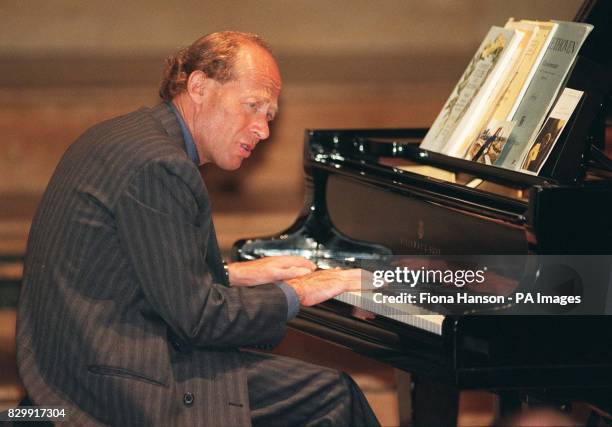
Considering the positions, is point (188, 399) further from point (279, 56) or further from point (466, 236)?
point (279, 56)

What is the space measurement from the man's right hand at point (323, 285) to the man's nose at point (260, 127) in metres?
0.37

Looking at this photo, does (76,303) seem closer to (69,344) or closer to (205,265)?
(69,344)

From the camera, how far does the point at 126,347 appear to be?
81.3 inches

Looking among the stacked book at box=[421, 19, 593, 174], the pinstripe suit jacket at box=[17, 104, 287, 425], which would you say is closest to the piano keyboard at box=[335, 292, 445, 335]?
the pinstripe suit jacket at box=[17, 104, 287, 425]

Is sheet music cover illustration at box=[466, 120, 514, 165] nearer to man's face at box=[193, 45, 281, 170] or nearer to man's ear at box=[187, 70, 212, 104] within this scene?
man's face at box=[193, 45, 281, 170]

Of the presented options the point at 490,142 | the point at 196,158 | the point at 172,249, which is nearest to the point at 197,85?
the point at 196,158

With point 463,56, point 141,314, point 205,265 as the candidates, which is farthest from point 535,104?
point 463,56

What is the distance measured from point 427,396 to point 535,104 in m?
0.90

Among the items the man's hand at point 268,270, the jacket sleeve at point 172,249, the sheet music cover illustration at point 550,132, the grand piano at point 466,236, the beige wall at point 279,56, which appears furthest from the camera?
the beige wall at point 279,56

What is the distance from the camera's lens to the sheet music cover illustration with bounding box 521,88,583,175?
246cm

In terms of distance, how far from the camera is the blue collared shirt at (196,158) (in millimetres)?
2242

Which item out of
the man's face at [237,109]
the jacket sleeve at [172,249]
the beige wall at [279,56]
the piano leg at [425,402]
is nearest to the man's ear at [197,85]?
the man's face at [237,109]

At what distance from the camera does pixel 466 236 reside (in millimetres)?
2412

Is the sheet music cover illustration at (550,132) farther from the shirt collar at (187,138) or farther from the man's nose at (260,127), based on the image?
the shirt collar at (187,138)
